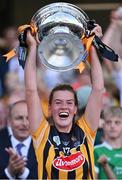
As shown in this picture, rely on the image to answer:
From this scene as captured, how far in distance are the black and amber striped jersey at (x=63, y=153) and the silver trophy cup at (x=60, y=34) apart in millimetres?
524

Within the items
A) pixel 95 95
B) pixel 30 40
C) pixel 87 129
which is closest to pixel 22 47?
pixel 30 40

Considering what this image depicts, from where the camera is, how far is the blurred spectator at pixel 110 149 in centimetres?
748

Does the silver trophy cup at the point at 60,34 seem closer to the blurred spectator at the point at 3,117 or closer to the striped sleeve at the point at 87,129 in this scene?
the striped sleeve at the point at 87,129

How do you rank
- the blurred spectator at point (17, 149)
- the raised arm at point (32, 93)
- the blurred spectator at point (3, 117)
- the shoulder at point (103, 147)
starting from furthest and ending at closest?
the blurred spectator at point (3, 117) → the shoulder at point (103, 147) → the blurred spectator at point (17, 149) → the raised arm at point (32, 93)

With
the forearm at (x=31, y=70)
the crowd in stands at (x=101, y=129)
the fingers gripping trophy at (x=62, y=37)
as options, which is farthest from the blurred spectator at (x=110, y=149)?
the fingers gripping trophy at (x=62, y=37)

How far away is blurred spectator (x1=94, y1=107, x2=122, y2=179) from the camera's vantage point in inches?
294

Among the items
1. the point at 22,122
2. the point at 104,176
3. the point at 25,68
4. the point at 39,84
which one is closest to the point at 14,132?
the point at 22,122

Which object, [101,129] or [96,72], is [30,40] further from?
[101,129]

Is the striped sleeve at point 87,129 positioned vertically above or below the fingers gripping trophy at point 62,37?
below

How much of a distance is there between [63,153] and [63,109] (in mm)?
336

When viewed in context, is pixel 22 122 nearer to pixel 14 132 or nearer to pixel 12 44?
pixel 14 132

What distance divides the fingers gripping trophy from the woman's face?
0.37 m

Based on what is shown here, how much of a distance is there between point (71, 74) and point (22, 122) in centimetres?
322

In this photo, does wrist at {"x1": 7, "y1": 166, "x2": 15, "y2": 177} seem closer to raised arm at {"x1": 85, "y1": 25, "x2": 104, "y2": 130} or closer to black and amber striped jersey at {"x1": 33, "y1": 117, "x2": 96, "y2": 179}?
black and amber striped jersey at {"x1": 33, "y1": 117, "x2": 96, "y2": 179}
